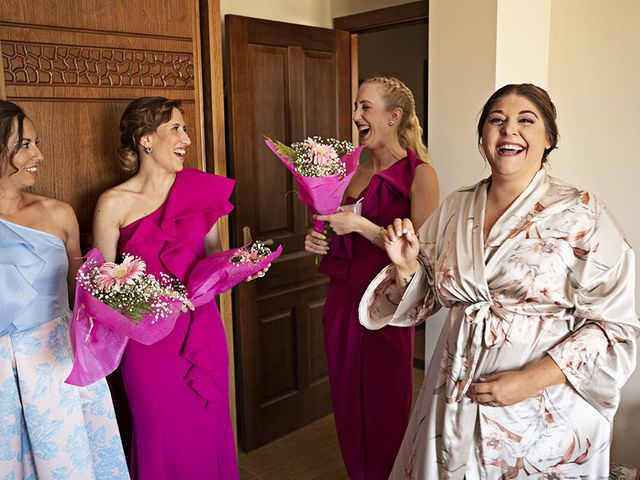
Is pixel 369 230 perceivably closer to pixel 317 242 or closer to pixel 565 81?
pixel 317 242

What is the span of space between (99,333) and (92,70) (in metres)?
1.06

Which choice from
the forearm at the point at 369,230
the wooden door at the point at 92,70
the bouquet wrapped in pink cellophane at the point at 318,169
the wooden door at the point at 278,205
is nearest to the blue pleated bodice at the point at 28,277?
the wooden door at the point at 92,70

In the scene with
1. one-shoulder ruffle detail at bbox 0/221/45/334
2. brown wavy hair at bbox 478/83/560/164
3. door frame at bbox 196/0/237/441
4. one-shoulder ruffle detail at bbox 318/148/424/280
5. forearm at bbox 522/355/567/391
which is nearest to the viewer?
forearm at bbox 522/355/567/391

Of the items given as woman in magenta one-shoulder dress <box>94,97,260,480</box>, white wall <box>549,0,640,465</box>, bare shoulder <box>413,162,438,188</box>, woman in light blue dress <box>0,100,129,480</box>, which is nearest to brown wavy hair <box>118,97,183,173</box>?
woman in magenta one-shoulder dress <box>94,97,260,480</box>

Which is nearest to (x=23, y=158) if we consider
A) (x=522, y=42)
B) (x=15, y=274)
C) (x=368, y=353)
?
(x=15, y=274)

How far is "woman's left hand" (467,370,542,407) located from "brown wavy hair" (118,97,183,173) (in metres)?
1.42

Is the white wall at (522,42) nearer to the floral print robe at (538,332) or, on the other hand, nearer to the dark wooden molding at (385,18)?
the dark wooden molding at (385,18)

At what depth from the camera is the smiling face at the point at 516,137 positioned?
154cm

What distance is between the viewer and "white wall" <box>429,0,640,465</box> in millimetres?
2684

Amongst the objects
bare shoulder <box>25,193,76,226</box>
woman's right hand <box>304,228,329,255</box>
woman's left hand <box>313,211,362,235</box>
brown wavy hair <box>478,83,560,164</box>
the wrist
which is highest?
brown wavy hair <box>478,83,560,164</box>

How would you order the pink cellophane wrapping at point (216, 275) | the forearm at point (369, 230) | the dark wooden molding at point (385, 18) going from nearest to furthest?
the pink cellophane wrapping at point (216, 275)
the forearm at point (369, 230)
the dark wooden molding at point (385, 18)

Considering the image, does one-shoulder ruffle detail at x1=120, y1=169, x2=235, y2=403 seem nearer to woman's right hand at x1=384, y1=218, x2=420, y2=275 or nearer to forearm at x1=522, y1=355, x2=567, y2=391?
woman's right hand at x1=384, y1=218, x2=420, y2=275

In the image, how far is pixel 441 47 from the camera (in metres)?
2.88

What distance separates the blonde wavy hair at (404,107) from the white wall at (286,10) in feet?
3.28
